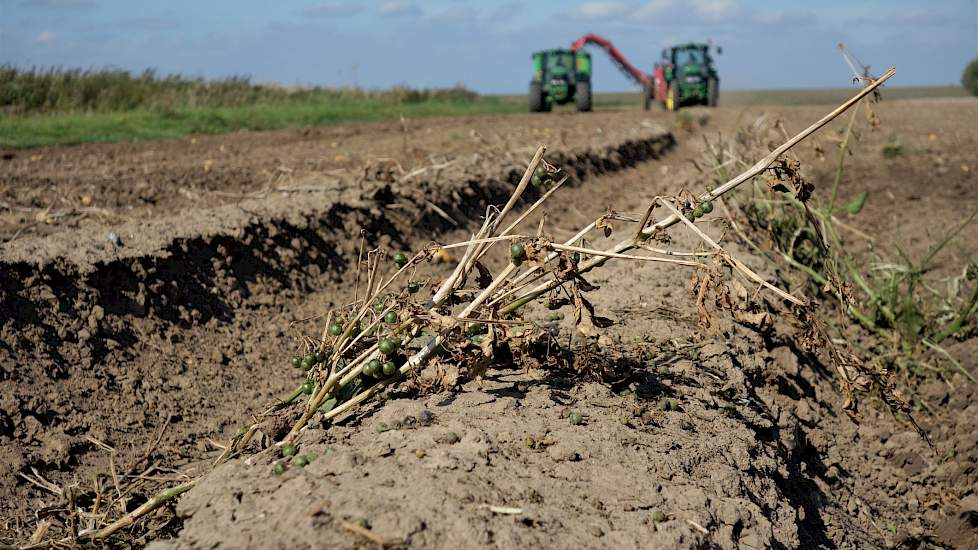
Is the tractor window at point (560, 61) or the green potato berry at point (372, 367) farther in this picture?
the tractor window at point (560, 61)

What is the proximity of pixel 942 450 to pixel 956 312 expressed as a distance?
4.16 feet

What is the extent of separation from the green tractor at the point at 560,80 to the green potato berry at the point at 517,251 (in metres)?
21.6

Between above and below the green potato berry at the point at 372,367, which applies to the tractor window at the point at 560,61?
above

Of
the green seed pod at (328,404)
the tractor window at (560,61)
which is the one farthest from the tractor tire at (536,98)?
the green seed pod at (328,404)

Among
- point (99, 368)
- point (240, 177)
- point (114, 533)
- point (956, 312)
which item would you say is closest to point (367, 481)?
point (114, 533)

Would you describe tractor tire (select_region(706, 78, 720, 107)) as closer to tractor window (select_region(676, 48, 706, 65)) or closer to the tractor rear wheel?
tractor window (select_region(676, 48, 706, 65))

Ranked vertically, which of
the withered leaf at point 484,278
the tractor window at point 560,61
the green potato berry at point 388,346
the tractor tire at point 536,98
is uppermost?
the tractor window at point 560,61

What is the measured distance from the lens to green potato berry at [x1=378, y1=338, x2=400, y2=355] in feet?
8.66

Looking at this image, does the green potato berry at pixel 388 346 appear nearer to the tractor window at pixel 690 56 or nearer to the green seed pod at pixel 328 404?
the green seed pod at pixel 328 404

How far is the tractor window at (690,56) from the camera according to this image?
24719 mm

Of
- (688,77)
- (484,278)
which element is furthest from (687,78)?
(484,278)

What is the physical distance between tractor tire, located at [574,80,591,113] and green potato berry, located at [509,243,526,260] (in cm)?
2161

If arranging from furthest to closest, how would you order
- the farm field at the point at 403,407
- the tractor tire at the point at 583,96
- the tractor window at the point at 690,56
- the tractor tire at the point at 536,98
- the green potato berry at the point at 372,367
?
the tractor window at the point at 690,56 → the tractor tire at the point at 536,98 → the tractor tire at the point at 583,96 → the green potato berry at the point at 372,367 → the farm field at the point at 403,407

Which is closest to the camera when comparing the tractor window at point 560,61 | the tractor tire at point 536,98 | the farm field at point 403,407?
the farm field at point 403,407
